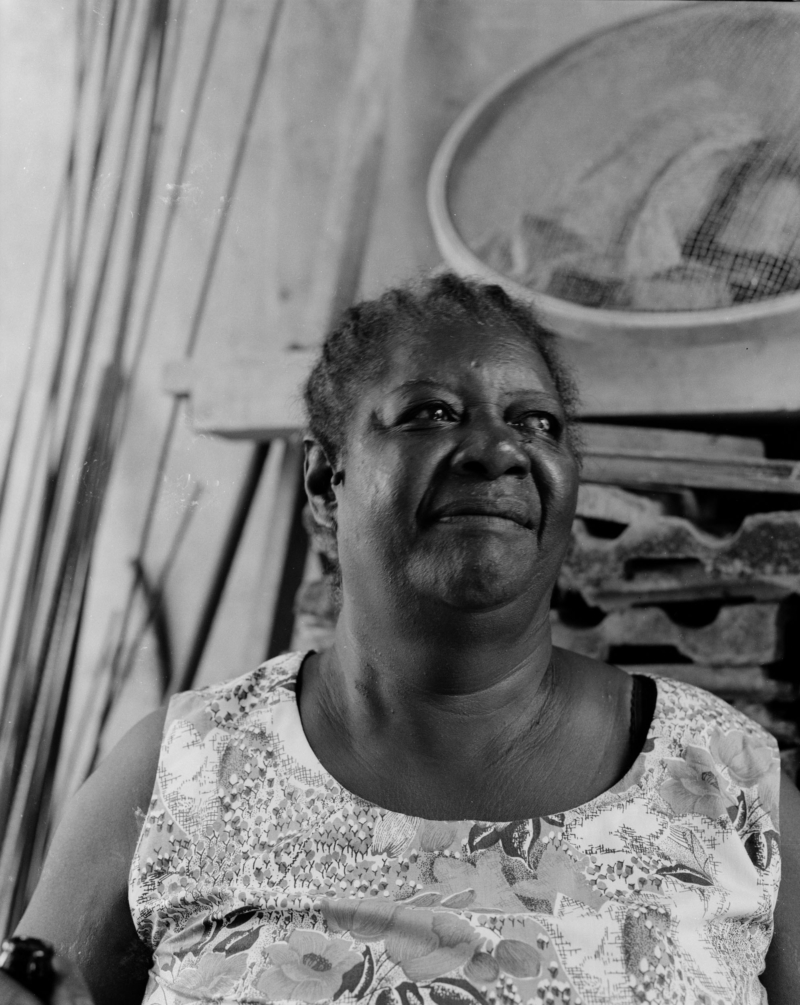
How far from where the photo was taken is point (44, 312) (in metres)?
1.94

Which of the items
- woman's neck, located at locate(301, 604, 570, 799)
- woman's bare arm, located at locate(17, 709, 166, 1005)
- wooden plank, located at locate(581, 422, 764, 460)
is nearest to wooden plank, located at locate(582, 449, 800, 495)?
wooden plank, located at locate(581, 422, 764, 460)

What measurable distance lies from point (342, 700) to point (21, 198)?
44.7 inches

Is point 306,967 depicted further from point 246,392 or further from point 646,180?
point 646,180

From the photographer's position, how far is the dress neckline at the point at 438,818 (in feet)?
4.11

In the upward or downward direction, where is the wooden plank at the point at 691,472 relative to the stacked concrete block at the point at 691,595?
upward

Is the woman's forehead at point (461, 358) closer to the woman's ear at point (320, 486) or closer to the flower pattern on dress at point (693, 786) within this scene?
the woman's ear at point (320, 486)

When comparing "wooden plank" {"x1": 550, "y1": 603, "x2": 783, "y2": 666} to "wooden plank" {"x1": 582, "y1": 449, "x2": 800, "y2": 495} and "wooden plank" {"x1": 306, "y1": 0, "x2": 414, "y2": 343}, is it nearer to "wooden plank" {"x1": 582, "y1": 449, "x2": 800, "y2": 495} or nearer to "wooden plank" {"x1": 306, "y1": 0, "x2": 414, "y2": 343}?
"wooden plank" {"x1": 582, "y1": 449, "x2": 800, "y2": 495}

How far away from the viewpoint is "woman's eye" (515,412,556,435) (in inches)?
53.0

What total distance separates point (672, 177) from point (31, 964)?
1.40 meters

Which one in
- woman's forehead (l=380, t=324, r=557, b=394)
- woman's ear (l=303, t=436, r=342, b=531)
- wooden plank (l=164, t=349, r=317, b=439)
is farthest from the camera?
wooden plank (l=164, t=349, r=317, b=439)

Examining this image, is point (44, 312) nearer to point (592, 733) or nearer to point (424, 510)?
point (424, 510)

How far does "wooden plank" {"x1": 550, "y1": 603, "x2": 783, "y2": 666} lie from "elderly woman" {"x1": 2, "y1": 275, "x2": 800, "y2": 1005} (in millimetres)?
194

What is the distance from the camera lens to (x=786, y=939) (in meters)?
1.25

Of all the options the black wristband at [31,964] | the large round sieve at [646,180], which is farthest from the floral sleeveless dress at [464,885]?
the large round sieve at [646,180]
